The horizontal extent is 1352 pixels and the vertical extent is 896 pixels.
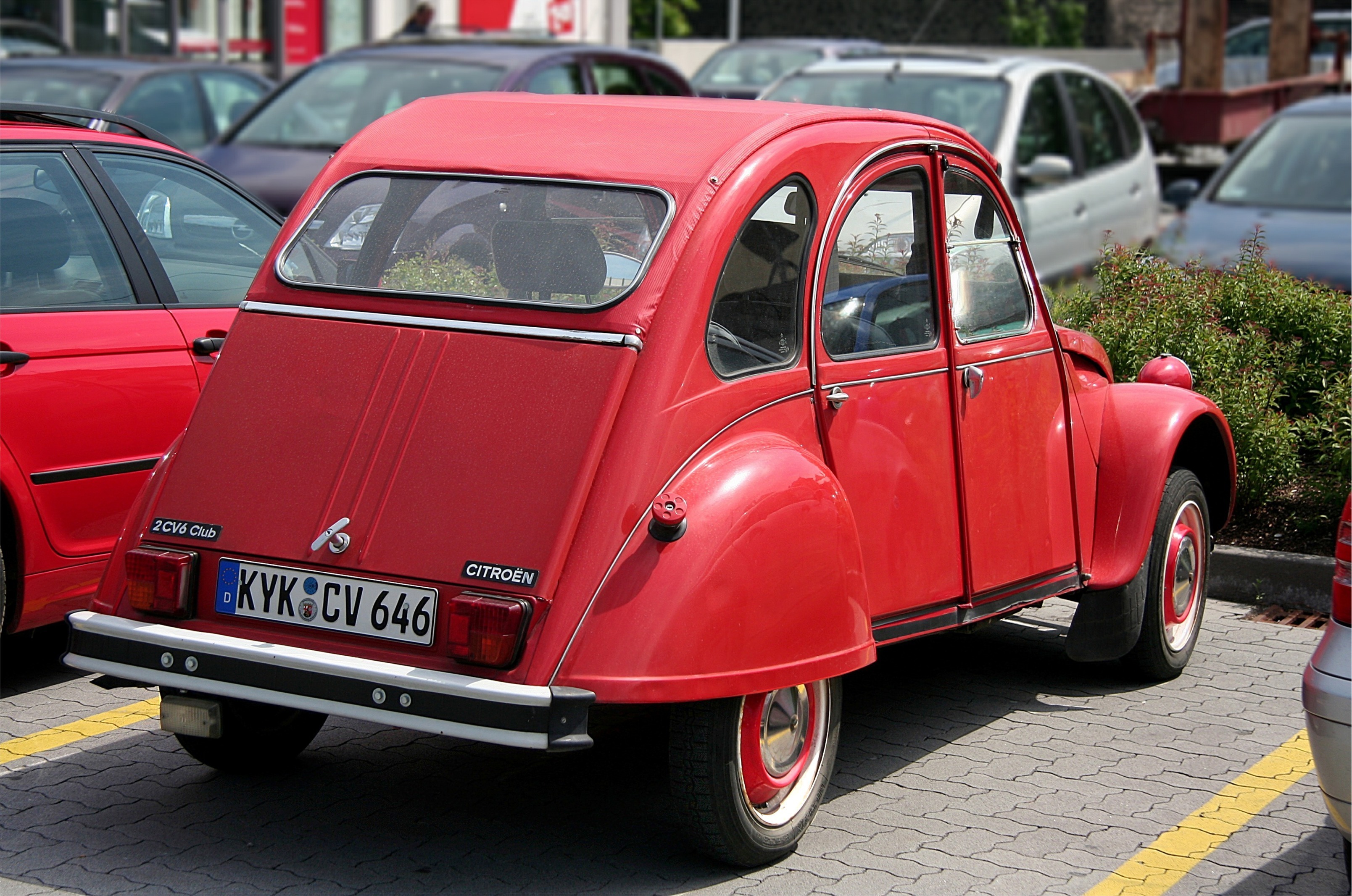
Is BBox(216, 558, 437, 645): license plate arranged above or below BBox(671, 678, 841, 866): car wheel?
above

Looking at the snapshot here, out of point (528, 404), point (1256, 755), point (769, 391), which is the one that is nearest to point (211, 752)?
point (528, 404)

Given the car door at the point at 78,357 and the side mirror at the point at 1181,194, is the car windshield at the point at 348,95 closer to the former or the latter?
the side mirror at the point at 1181,194

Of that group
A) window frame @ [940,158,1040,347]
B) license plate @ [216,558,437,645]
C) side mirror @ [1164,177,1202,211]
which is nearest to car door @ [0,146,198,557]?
license plate @ [216,558,437,645]

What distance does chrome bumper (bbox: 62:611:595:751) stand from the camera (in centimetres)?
372

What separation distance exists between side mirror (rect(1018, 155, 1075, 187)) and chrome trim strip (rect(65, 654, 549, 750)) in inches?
300

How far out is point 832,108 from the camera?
4770 millimetres

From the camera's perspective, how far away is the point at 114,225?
582 centimetres

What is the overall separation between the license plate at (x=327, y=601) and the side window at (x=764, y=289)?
3.19 ft

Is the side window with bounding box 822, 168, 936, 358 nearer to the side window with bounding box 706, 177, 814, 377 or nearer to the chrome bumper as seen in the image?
the side window with bounding box 706, 177, 814, 377

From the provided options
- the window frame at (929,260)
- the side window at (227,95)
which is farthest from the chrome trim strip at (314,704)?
the side window at (227,95)

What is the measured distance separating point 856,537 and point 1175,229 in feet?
26.8

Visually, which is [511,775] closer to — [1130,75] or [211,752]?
[211,752]

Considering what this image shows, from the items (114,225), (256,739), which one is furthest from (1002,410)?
(114,225)

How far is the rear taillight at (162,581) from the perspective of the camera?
4145 millimetres
